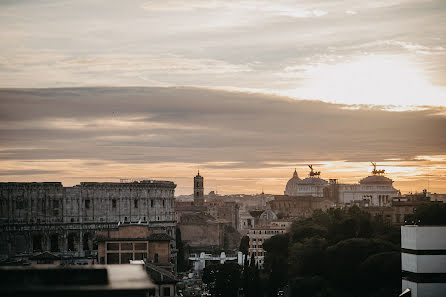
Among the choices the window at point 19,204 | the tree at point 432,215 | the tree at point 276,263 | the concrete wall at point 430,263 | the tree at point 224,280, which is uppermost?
the window at point 19,204

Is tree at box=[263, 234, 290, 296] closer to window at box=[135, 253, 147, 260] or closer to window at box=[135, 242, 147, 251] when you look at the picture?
window at box=[135, 253, 147, 260]

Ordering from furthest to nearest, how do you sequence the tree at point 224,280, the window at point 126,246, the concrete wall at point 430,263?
the tree at point 224,280 → the window at point 126,246 → the concrete wall at point 430,263

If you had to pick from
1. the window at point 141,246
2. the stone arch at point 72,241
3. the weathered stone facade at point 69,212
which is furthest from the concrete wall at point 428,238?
the stone arch at point 72,241

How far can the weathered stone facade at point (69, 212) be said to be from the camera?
132m

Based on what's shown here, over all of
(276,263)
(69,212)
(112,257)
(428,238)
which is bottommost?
(276,263)

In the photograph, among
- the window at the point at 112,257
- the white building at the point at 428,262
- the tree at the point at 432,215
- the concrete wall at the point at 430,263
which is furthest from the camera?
the window at the point at 112,257

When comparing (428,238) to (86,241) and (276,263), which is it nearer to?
(276,263)

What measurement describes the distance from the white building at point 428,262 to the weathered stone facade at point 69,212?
75.6 metres

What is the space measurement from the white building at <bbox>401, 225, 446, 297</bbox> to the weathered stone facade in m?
75.6

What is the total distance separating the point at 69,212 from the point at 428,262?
89.1 m

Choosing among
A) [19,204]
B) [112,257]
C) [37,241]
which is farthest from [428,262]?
[37,241]

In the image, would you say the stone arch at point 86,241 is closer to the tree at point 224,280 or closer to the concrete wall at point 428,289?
the tree at point 224,280

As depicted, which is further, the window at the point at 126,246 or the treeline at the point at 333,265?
the window at the point at 126,246

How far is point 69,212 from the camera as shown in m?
137
